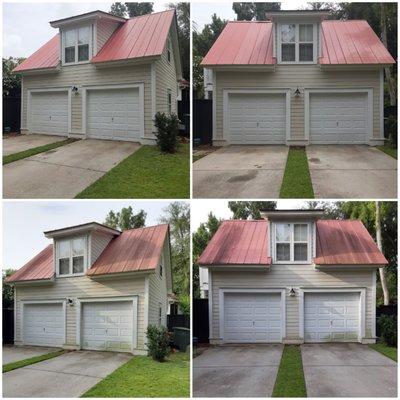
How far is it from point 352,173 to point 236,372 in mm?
4825

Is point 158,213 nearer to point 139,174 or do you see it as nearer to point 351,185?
point 139,174

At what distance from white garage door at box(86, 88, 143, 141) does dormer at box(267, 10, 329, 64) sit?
180 inches

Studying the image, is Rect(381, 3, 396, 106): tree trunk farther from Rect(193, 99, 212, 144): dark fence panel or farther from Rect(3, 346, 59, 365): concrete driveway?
Rect(3, 346, 59, 365): concrete driveway

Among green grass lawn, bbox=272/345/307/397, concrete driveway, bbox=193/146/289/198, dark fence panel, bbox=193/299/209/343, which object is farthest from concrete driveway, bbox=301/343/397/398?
concrete driveway, bbox=193/146/289/198

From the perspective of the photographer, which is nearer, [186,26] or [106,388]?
[106,388]

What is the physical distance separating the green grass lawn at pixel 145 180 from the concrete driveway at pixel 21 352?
4560mm

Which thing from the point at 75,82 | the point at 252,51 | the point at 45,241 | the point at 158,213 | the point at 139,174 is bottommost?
the point at 45,241

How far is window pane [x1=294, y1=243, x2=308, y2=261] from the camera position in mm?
11625

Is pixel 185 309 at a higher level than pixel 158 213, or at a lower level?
lower

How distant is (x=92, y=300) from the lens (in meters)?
11.0

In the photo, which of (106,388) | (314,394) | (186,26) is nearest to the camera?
(314,394)

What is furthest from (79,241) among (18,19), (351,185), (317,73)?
(317,73)

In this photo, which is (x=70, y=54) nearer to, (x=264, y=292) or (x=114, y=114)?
(x=114, y=114)

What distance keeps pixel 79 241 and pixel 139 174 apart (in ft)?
10.3
